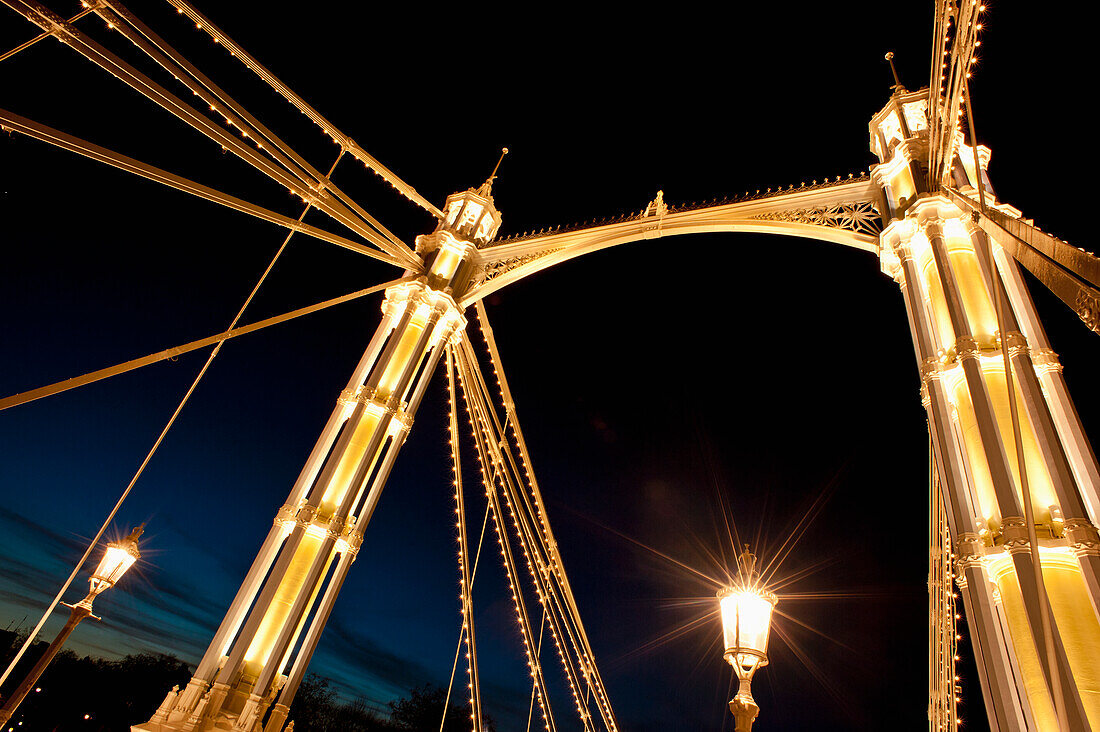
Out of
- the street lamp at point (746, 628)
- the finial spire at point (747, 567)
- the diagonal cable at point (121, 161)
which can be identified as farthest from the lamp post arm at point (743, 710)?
the diagonal cable at point (121, 161)

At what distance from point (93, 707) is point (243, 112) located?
157ft

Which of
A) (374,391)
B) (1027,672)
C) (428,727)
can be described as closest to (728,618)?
(1027,672)

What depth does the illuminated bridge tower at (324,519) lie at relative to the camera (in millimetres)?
5844

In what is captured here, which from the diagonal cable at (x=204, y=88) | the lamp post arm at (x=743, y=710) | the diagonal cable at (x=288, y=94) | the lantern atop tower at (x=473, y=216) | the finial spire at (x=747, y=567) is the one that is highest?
the lantern atop tower at (x=473, y=216)

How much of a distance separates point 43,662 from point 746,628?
7.10m

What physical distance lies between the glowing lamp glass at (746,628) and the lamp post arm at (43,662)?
6.63m

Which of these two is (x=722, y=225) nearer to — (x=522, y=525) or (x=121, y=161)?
(x=522, y=525)

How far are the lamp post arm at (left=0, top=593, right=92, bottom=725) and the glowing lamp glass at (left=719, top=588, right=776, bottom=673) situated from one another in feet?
21.8

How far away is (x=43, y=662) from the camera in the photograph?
265 inches

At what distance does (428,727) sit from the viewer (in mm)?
40531

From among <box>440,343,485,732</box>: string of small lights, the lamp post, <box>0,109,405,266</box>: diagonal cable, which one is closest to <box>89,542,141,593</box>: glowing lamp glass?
the lamp post

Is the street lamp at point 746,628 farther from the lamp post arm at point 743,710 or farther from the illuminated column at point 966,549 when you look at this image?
the illuminated column at point 966,549

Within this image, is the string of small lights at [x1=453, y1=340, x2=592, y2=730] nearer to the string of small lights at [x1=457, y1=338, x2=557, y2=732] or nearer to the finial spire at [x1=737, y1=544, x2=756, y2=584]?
the string of small lights at [x1=457, y1=338, x2=557, y2=732]

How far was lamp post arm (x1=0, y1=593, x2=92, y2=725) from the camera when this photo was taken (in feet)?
22.1
